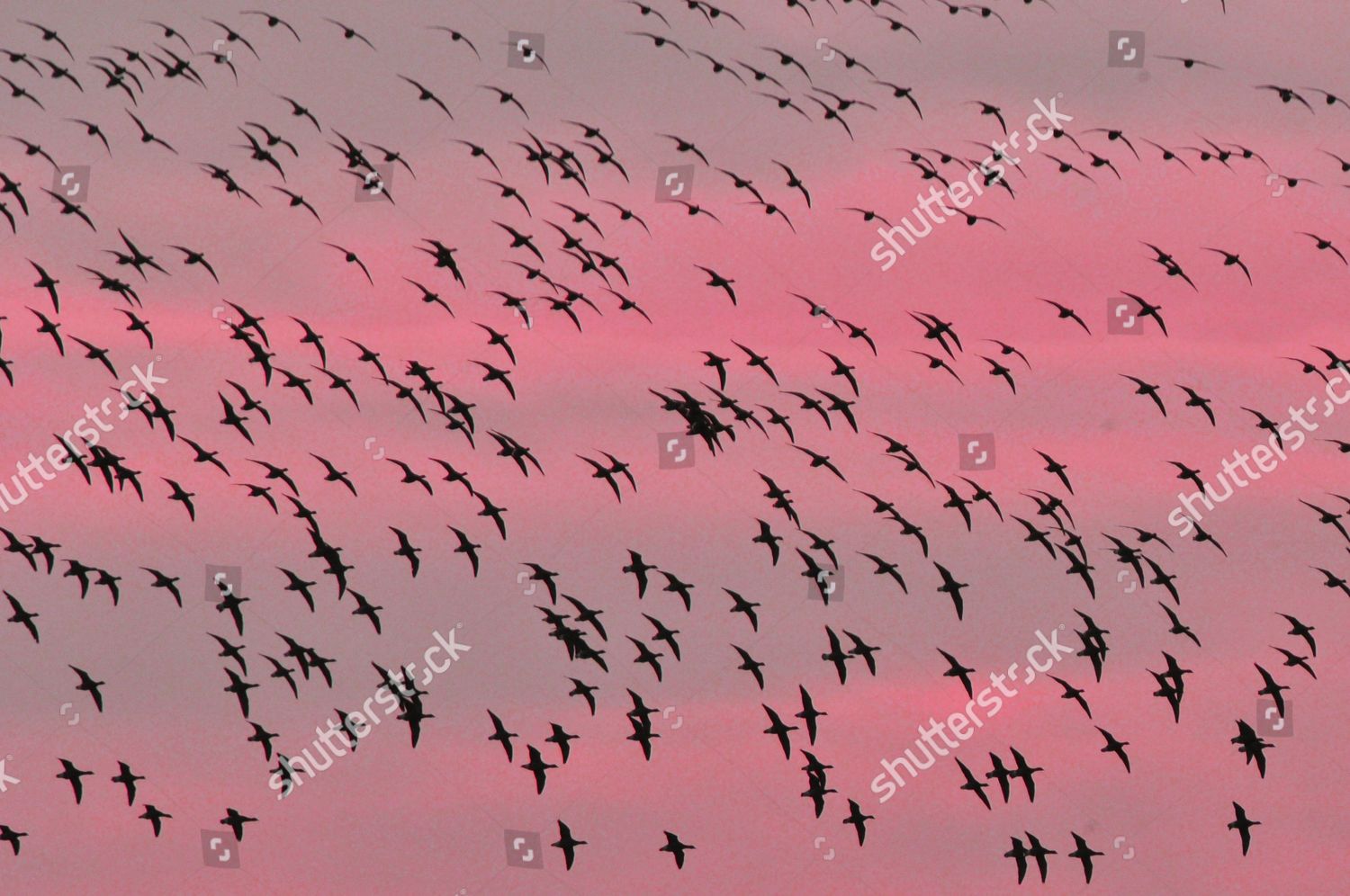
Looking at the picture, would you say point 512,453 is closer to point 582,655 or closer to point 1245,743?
point 582,655

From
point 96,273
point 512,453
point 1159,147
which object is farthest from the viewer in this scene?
point 1159,147

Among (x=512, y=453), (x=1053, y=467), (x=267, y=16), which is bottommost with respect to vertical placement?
(x=1053, y=467)

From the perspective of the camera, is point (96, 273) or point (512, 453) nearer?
point (96, 273)

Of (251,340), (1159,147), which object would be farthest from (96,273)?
(1159,147)

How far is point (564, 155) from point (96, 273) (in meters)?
26.2

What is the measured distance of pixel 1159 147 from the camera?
15225cm

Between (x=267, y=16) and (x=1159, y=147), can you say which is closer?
(x=267, y=16)

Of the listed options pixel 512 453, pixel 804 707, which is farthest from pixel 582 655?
pixel 804 707

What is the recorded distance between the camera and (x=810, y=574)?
148m

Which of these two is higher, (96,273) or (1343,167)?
(96,273)

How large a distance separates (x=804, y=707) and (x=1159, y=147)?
127 feet

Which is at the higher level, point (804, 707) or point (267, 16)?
point (267, 16)

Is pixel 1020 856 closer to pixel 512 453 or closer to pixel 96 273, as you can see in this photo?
pixel 512 453

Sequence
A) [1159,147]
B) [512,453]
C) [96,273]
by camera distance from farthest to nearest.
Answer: [1159,147], [512,453], [96,273]
